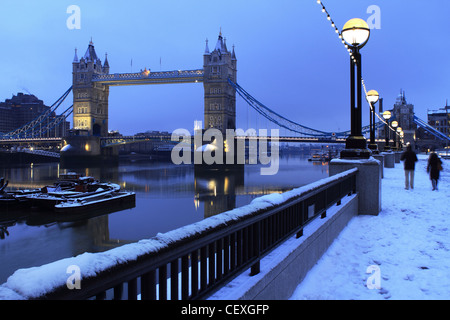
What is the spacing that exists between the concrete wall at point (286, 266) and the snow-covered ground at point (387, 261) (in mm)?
135

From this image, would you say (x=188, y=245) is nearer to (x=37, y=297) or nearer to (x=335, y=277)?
(x=37, y=297)

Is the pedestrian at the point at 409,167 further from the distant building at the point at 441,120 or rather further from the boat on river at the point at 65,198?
the distant building at the point at 441,120

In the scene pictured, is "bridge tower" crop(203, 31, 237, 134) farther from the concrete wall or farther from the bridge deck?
the concrete wall

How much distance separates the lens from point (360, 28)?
26.9 feet

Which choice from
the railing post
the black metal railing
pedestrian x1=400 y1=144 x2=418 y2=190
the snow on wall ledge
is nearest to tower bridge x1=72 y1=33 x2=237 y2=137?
pedestrian x1=400 y1=144 x2=418 y2=190

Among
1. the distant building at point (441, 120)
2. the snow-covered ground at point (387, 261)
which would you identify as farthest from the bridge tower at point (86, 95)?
the distant building at point (441, 120)

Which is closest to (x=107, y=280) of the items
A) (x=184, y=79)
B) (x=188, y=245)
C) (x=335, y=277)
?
(x=188, y=245)

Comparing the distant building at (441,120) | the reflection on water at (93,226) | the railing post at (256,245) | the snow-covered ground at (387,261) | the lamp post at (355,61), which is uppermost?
the distant building at (441,120)

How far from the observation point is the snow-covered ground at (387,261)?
3805 mm

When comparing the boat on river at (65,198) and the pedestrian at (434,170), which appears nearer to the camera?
the pedestrian at (434,170)

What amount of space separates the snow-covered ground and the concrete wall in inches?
5.3

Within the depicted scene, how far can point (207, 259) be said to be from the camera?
3133mm

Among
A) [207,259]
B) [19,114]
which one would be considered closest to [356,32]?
[207,259]
